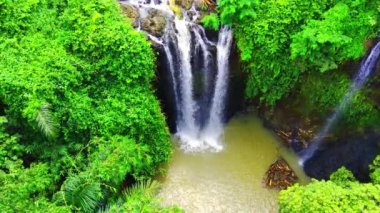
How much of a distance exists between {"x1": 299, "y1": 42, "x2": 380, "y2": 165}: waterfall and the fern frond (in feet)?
23.3

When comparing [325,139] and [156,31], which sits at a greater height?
[156,31]

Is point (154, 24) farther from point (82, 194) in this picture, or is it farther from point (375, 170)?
point (375, 170)

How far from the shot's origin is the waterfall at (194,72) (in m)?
11.4

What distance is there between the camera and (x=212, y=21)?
11.0 meters

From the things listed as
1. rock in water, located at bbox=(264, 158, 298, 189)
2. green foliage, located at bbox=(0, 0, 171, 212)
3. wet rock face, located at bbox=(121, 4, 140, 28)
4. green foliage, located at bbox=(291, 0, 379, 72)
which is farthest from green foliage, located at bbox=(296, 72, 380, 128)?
wet rock face, located at bbox=(121, 4, 140, 28)

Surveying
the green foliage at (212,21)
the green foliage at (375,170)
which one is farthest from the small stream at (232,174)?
the green foliage at (212,21)

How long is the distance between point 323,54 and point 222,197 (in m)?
4.65

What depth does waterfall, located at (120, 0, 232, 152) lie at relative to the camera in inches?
448

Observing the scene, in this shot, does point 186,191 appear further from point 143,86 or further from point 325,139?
point 325,139

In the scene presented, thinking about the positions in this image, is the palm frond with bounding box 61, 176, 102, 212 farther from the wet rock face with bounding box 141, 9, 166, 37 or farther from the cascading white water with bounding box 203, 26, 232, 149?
the cascading white water with bounding box 203, 26, 232, 149

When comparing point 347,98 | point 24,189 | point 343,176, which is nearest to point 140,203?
point 24,189

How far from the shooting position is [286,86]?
11.3 meters

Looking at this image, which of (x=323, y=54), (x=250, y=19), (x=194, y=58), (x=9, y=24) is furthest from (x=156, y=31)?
(x=323, y=54)

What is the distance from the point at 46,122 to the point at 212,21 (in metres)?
5.12
